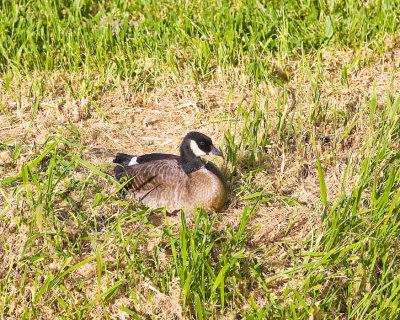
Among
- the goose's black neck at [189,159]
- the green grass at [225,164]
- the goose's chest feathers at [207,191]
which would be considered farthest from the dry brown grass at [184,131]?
the goose's black neck at [189,159]

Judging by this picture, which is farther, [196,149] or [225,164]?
[225,164]

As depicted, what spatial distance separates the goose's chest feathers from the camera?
423cm

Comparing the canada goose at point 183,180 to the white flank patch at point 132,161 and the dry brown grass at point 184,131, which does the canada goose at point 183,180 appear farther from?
the dry brown grass at point 184,131

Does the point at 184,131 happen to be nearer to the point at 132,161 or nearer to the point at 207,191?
the point at 132,161

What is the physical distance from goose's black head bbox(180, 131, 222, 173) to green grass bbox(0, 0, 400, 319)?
226mm

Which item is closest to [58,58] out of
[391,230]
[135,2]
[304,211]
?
[135,2]

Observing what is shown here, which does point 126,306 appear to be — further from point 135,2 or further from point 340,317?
point 135,2

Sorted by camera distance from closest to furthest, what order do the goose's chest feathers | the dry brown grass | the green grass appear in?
the green grass
the dry brown grass
the goose's chest feathers

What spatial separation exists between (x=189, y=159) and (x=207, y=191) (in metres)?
0.34

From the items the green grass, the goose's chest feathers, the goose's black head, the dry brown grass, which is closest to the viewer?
the green grass

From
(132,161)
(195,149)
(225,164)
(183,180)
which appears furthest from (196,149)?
(132,161)

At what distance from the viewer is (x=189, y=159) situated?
445 centimetres

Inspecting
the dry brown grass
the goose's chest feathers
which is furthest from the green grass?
the goose's chest feathers

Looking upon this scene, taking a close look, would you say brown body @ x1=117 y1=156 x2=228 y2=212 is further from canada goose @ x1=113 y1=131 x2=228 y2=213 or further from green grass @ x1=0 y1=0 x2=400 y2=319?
green grass @ x1=0 y1=0 x2=400 y2=319
